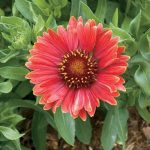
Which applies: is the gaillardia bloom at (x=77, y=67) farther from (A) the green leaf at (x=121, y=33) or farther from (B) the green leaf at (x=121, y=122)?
(B) the green leaf at (x=121, y=122)

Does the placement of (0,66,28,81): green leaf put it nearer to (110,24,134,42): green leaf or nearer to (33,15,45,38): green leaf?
(33,15,45,38): green leaf

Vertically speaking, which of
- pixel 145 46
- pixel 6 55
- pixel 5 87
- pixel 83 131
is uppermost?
pixel 145 46

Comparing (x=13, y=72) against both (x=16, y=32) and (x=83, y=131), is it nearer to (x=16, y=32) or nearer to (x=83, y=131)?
(x=16, y=32)

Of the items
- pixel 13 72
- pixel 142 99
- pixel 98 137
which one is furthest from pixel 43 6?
pixel 98 137

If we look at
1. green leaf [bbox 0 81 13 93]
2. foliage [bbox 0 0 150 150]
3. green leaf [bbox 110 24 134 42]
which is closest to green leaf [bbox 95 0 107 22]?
foliage [bbox 0 0 150 150]

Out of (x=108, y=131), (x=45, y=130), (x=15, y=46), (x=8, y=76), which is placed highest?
(x=15, y=46)

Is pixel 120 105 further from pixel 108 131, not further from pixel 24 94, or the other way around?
pixel 24 94

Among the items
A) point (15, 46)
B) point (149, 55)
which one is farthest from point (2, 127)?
point (149, 55)
